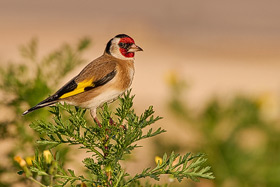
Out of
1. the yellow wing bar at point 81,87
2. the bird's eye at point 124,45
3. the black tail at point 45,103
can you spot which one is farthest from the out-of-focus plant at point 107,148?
the bird's eye at point 124,45

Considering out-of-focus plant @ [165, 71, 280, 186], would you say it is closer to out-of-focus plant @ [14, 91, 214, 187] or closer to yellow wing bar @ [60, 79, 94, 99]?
yellow wing bar @ [60, 79, 94, 99]

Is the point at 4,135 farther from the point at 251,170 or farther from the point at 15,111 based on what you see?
the point at 251,170

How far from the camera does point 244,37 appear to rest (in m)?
31.1

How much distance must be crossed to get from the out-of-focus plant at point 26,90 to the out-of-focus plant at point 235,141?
193 centimetres

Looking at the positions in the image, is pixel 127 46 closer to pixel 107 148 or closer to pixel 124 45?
pixel 124 45

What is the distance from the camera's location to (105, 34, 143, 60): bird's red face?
315 centimetres

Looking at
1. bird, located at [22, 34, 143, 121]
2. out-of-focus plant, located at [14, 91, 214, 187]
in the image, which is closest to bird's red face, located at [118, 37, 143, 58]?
bird, located at [22, 34, 143, 121]

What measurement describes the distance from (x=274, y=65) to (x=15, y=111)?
17.8 metres

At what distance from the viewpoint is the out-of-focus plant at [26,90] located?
3.34m

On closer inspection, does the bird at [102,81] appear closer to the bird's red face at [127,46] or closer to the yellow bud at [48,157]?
the bird's red face at [127,46]

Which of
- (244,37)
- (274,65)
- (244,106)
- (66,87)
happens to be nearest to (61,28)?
(244,37)

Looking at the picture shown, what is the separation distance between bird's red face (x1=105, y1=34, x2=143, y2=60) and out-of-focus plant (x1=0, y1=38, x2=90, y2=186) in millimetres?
303

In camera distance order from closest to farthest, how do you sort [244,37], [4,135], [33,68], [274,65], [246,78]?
[4,135] < [33,68] < [246,78] < [274,65] < [244,37]

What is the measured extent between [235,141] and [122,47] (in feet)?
8.52
